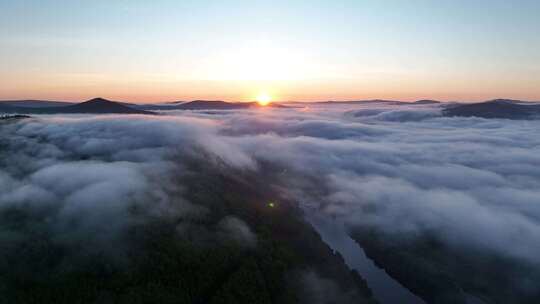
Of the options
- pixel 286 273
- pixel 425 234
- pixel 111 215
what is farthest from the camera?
pixel 425 234

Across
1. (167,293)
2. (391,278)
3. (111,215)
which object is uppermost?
(111,215)

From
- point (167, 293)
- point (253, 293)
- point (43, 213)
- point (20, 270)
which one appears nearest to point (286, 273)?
point (253, 293)

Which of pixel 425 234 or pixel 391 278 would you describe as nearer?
pixel 391 278

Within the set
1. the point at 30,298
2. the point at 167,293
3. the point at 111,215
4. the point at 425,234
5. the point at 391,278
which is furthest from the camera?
the point at 425,234

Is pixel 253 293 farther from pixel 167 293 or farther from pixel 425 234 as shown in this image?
pixel 425 234

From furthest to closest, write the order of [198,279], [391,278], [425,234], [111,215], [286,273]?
[425,234] < [111,215] < [391,278] < [286,273] < [198,279]

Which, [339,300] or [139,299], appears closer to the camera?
[139,299]

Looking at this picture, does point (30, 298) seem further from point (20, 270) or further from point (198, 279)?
point (198, 279)

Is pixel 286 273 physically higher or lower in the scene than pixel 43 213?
lower

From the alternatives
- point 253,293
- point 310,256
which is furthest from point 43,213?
point 310,256
